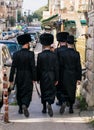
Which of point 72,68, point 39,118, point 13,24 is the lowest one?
point 13,24

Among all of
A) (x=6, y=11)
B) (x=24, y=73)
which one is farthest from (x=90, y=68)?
(x=6, y=11)

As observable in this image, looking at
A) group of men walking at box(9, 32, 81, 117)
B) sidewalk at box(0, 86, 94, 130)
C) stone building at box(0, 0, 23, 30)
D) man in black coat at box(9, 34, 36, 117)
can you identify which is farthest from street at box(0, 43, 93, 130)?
stone building at box(0, 0, 23, 30)

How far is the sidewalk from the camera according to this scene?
10062mm

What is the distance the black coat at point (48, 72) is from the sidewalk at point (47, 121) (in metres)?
0.50

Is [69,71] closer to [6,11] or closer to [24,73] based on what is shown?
[24,73]

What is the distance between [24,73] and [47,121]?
1323 mm

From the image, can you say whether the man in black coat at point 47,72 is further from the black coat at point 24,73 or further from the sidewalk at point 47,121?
the sidewalk at point 47,121

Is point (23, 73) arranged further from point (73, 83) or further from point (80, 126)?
point (80, 126)

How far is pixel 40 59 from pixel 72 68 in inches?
33.0

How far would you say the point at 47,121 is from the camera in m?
10.8

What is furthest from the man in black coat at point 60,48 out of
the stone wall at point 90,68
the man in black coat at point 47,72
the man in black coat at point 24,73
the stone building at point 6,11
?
the stone building at point 6,11

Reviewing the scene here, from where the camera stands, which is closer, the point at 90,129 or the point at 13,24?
the point at 90,129

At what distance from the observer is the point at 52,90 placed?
11.7 meters

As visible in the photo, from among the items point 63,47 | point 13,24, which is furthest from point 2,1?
point 63,47
